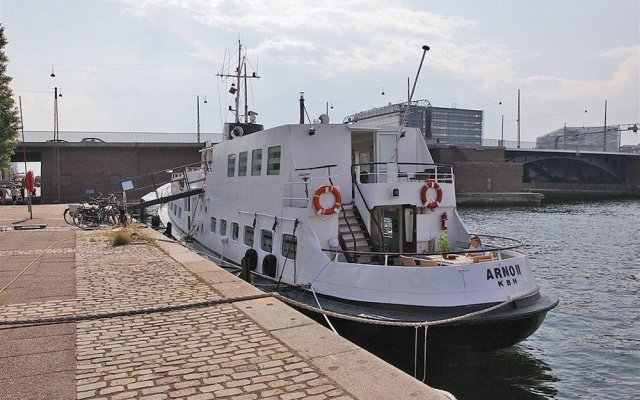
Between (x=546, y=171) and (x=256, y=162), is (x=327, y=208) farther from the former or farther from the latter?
(x=546, y=171)

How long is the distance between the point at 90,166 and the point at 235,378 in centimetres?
5728

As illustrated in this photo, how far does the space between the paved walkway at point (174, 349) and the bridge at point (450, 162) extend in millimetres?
49243

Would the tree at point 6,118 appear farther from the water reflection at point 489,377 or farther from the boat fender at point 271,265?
the water reflection at point 489,377

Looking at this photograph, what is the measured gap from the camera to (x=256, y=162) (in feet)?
50.2

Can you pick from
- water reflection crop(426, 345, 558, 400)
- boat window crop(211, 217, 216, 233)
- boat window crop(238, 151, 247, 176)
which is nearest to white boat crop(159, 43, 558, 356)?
boat window crop(238, 151, 247, 176)

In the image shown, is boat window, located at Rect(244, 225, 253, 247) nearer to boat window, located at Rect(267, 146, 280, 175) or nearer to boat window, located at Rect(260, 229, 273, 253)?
boat window, located at Rect(260, 229, 273, 253)

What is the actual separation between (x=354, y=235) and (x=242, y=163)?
555 centimetres

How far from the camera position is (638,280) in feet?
71.7

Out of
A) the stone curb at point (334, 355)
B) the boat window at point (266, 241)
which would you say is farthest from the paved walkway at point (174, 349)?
the boat window at point (266, 241)

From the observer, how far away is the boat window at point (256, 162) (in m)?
15.0

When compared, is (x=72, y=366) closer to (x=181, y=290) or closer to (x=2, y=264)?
(x=181, y=290)

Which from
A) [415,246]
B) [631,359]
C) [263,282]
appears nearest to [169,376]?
[263,282]

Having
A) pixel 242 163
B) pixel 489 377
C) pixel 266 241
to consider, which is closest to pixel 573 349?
pixel 489 377

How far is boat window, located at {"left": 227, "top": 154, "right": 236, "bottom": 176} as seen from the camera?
17438mm
